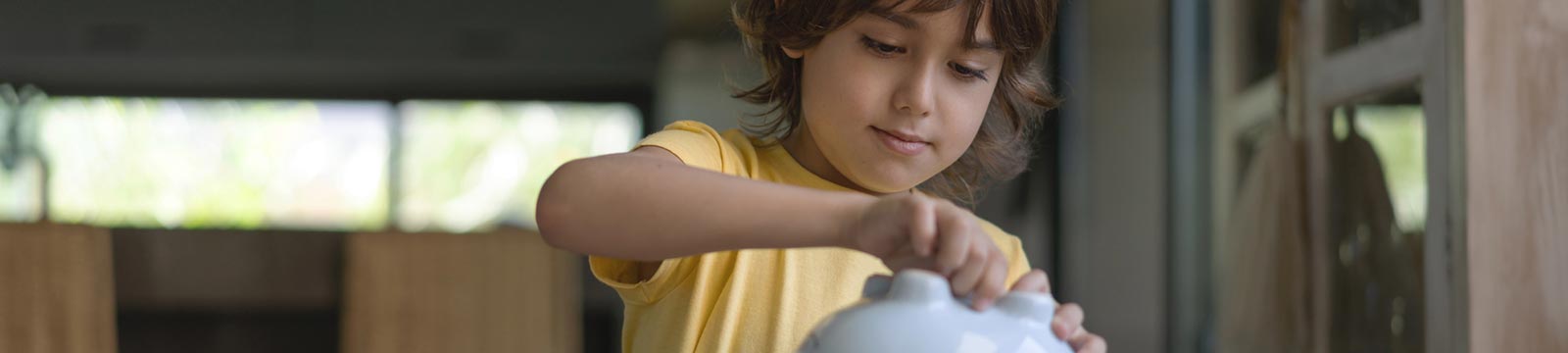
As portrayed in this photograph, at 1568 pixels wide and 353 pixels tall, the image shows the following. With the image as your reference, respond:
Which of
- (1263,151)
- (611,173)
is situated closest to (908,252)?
(611,173)

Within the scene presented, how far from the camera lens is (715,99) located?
5.14 metres

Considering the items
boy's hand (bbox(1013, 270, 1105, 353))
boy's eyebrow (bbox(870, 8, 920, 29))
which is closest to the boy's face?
boy's eyebrow (bbox(870, 8, 920, 29))

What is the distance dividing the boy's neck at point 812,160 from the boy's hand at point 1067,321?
0.60 feet

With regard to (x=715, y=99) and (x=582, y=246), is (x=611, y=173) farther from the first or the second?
(x=715, y=99)

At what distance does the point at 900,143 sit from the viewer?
0.69 meters

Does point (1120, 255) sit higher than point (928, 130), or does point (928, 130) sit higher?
point (928, 130)

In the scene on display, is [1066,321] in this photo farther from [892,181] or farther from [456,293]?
[456,293]

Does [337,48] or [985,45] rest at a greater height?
[337,48]

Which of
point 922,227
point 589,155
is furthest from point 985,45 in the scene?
point 589,155

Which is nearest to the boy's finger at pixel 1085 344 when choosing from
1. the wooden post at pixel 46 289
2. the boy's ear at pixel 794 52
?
the boy's ear at pixel 794 52

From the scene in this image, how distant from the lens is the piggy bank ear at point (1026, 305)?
0.53 metres

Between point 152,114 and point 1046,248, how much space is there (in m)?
4.01

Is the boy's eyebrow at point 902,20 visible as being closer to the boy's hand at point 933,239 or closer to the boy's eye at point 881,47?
the boy's eye at point 881,47

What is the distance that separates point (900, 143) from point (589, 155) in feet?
4.21
